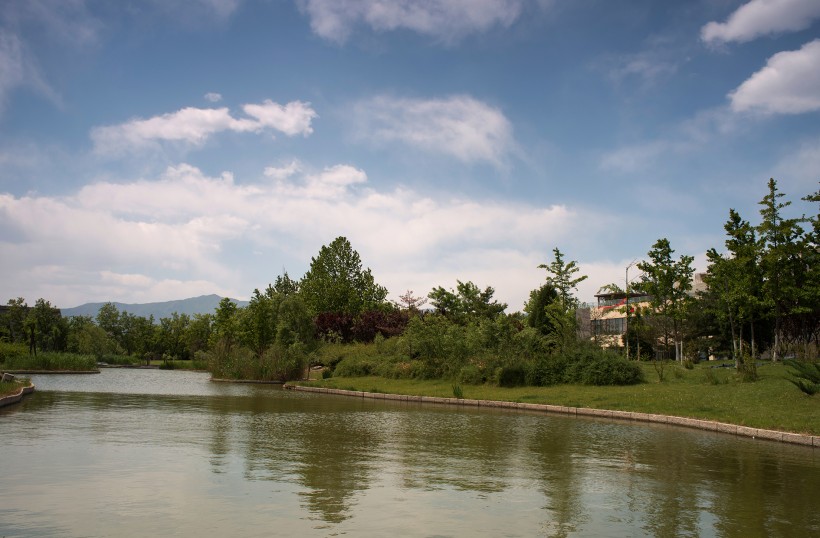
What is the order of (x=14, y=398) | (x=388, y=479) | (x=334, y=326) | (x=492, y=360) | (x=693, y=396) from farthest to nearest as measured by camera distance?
(x=334, y=326) < (x=492, y=360) < (x=693, y=396) < (x=14, y=398) < (x=388, y=479)

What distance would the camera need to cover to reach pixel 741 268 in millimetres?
34188

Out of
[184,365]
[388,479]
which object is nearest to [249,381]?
[184,365]

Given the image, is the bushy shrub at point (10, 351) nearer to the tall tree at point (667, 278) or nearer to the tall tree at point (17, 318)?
the tall tree at point (17, 318)

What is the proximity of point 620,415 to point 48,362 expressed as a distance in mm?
43019

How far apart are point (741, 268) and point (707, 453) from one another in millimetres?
23223

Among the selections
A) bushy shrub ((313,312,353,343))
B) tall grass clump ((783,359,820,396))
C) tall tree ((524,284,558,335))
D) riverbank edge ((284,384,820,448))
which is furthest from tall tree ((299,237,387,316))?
tall grass clump ((783,359,820,396))

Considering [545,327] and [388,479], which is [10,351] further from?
[388,479]

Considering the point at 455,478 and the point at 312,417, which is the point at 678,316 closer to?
the point at 312,417

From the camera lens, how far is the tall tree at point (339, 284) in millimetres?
74312

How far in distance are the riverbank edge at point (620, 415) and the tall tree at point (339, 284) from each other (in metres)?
41.1

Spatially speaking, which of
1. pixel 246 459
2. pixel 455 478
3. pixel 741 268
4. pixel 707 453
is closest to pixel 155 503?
pixel 246 459

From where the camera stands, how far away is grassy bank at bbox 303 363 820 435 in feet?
59.1

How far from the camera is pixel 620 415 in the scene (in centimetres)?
2136

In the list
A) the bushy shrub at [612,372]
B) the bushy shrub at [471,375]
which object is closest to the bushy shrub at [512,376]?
the bushy shrub at [471,375]
